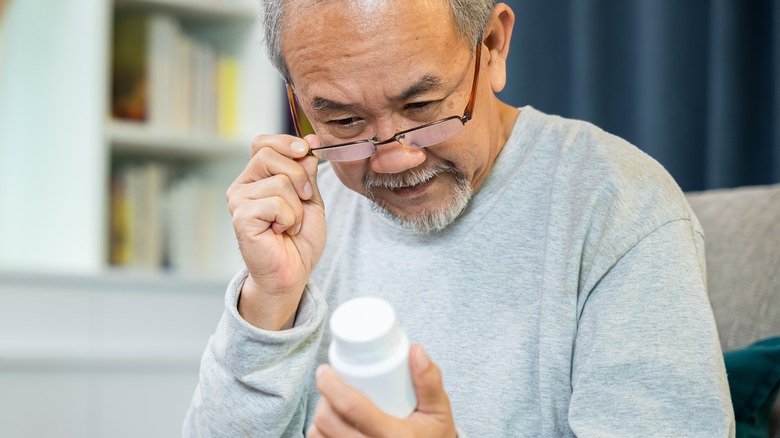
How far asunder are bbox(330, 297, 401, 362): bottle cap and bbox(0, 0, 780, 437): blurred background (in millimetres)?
1495

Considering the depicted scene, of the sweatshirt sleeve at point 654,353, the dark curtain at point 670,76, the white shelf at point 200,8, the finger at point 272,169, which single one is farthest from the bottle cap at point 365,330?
the white shelf at point 200,8

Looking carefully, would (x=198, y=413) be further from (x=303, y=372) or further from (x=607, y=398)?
(x=607, y=398)

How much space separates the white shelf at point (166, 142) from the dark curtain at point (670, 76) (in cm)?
109

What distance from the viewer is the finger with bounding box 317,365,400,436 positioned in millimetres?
775

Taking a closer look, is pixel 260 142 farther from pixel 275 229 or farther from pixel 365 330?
pixel 365 330

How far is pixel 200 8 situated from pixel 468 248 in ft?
6.72

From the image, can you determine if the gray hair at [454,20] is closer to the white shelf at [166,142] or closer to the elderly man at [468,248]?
the elderly man at [468,248]

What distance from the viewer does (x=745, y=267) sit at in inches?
53.2

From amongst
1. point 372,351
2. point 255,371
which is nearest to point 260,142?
point 255,371

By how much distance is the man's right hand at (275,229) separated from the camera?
1.15 m

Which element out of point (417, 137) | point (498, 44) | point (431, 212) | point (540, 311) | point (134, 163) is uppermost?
point (498, 44)

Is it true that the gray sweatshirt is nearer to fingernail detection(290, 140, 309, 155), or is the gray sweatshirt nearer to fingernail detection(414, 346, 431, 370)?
fingernail detection(290, 140, 309, 155)

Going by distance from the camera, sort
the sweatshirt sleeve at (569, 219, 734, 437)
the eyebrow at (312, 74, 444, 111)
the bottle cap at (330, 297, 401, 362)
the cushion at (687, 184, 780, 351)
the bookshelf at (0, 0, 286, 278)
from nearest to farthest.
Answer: the bottle cap at (330, 297, 401, 362) → the sweatshirt sleeve at (569, 219, 734, 437) → the eyebrow at (312, 74, 444, 111) → the cushion at (687, 184, 780, 351) → the bookshelf at (0, 0, 286, 278)

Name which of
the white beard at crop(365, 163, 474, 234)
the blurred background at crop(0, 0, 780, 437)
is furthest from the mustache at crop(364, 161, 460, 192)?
the blurred background at crop(0, 0, 780, 437)
